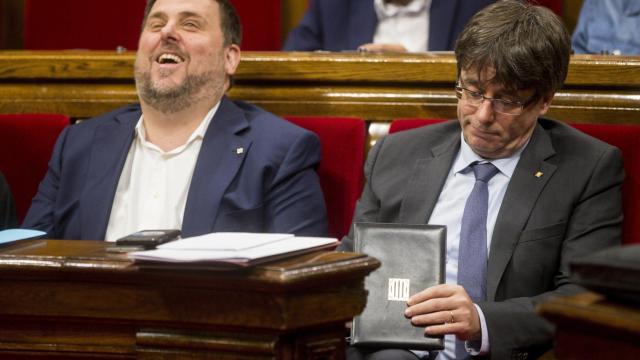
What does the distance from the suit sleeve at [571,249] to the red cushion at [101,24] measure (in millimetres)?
1197

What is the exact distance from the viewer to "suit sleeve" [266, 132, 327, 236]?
59.4 inches

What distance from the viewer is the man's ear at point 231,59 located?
1683 millimetres

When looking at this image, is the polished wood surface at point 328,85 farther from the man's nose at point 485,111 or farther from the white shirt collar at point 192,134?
the man's nose at point 485,111

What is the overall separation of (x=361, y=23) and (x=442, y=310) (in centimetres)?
107

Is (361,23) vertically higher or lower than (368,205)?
higher

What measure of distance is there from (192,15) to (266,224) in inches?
15.8

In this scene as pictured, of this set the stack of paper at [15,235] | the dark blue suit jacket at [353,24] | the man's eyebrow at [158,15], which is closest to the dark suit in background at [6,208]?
the man's eyebrow at [158,15]

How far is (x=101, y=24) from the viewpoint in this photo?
93.4 inches

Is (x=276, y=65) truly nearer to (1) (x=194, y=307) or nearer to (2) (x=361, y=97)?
(2) (x=361, y=97)

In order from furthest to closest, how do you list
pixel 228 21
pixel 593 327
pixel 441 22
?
pixel 441 22, pixel 228 21, pixel 593 327

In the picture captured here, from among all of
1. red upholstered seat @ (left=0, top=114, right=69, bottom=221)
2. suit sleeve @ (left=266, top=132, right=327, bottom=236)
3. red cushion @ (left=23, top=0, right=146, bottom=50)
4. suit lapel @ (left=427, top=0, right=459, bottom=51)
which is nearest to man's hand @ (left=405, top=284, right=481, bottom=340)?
suit sleeve @ (left=266, top=132, right=327, bottom=236)

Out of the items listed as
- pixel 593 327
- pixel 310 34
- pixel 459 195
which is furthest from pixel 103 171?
pixel 593 327

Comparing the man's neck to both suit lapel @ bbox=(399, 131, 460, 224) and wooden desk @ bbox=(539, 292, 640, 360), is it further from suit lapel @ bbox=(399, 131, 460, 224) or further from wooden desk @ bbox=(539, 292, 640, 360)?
wooden desk @ bbox=(539, 292, 640, 360)

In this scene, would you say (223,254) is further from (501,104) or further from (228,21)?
(228,21)
